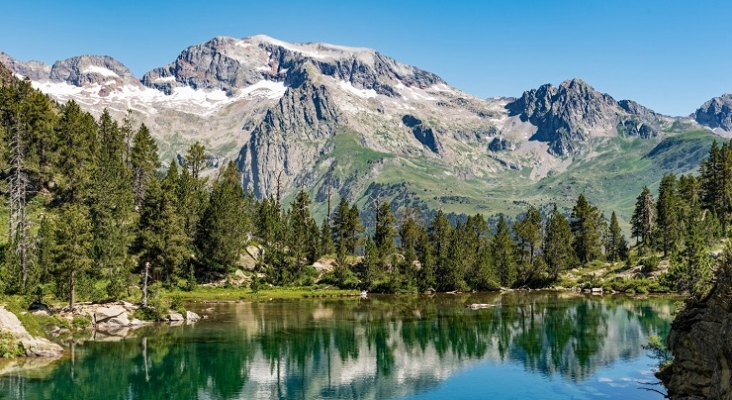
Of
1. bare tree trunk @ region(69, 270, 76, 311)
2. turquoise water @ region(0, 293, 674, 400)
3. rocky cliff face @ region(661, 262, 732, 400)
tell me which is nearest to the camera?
rocky cliff face @ region(661, 262, 732, 400)

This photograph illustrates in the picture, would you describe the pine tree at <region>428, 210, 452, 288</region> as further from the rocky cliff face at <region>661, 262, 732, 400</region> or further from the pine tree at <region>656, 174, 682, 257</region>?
the rocky cliff face at <region>661, 262, 732, 400</region>

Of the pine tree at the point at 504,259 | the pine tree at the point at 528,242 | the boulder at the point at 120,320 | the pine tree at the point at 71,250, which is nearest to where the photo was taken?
the pine tree at the point at 71,250

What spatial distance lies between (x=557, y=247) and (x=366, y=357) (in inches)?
3579

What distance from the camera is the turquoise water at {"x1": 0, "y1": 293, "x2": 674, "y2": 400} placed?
179ft

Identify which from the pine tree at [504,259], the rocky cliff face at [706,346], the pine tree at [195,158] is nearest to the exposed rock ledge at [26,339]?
the rocky cliff face at [706,346]

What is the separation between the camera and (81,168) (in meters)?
120

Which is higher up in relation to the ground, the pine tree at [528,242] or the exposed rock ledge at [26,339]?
the pine tree at [528,242]

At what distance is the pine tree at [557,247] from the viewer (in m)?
149

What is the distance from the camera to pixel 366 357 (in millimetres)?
70625

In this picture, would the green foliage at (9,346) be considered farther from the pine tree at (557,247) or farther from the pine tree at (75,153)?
the pine tree at (557,247)

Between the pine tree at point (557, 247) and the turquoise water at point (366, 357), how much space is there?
4358cm

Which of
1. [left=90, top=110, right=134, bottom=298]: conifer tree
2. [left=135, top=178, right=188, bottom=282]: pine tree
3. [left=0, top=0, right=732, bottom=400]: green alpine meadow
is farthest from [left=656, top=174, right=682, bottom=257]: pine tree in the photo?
[left=90, top=110, right=134, bottom=298]: conifer tree

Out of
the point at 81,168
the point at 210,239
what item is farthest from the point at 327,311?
the point at 81,168

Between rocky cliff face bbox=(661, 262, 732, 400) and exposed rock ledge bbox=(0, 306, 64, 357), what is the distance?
59.1 m
